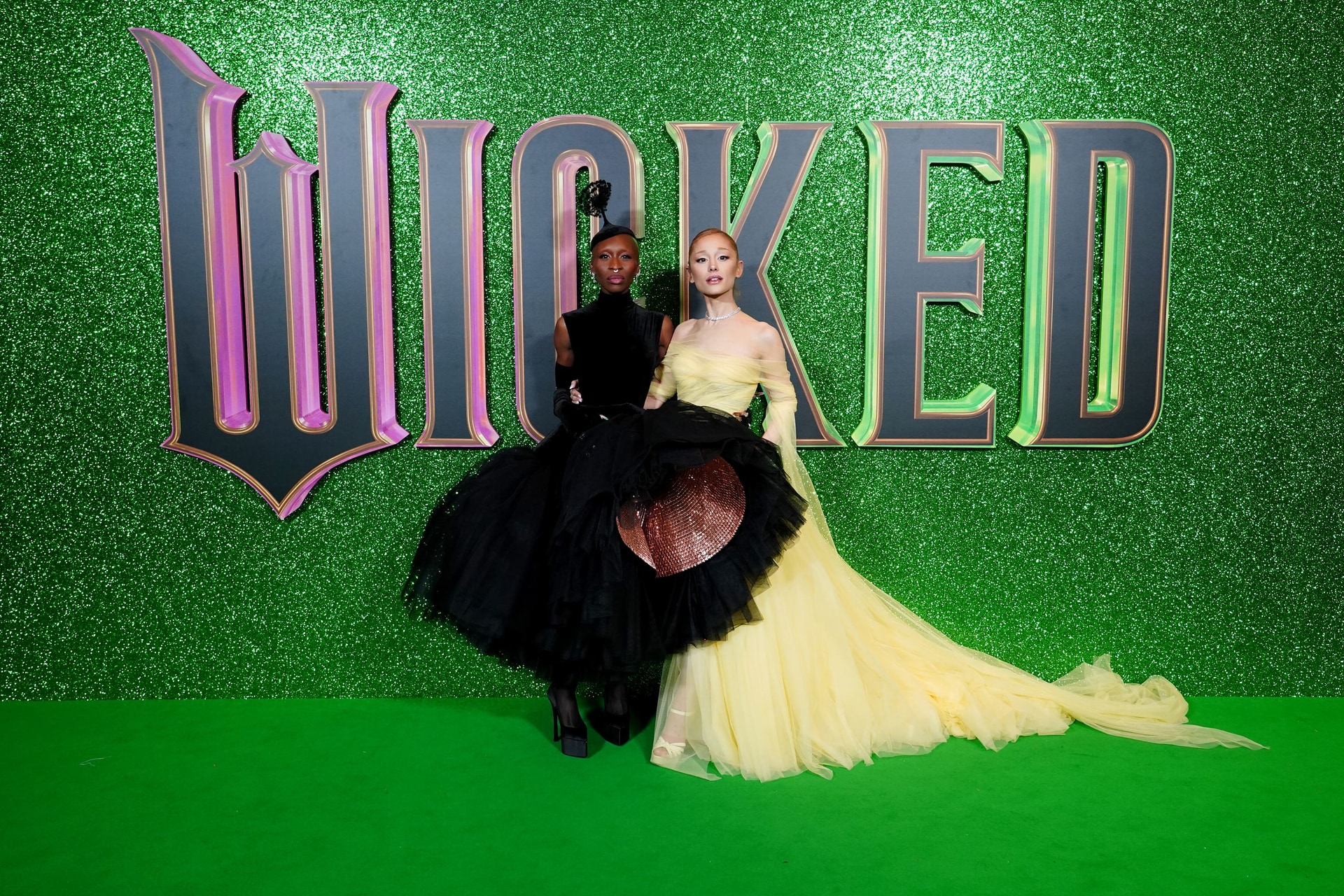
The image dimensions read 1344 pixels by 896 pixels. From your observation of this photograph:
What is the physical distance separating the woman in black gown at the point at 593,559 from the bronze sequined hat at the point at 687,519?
0.02 metres

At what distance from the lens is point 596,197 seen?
3.01 metres

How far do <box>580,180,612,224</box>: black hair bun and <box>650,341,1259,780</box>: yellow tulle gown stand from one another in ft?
1.80

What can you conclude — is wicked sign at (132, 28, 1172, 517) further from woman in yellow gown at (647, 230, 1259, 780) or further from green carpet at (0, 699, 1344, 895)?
green carpet at (0, 699, 1344, 895)

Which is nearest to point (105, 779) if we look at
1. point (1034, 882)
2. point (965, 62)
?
point (1034, 882)

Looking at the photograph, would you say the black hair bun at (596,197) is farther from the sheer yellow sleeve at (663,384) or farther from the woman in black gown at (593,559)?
the woman in black gown at (593,559)

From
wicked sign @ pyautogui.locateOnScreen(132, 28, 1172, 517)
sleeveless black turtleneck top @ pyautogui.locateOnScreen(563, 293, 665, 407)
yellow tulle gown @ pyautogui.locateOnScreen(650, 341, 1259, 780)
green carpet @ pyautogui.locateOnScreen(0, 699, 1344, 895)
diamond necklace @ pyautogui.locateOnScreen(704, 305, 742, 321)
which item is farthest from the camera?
wicked sign @ pyautogui.locateOnScreen(132, 28, 1172, 517)

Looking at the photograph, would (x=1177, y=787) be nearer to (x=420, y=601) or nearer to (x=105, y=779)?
(x=420, y=601)

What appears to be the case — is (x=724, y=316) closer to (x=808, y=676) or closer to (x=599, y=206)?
(x=599, y=206)

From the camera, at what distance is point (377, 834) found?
234 cm

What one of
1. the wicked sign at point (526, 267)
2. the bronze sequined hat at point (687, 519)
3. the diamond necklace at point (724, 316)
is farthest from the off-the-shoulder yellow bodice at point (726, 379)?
the wicked sign at point (526, 267)

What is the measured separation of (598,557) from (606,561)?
0.04 m

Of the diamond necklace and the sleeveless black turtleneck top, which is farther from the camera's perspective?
the sleeveless black turtleneck top

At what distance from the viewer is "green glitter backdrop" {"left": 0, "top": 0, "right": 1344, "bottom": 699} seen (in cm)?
322

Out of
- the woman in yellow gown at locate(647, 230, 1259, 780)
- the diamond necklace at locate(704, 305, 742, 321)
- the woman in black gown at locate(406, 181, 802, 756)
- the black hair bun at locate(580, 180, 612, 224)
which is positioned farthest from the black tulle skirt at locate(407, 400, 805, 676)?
the black hair bun at locate(580, 180, 612, 224)
